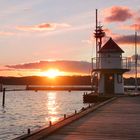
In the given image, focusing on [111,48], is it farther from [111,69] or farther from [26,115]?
[26,115]

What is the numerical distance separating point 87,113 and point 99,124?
17.7 ft

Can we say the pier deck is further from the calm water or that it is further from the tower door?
the tower door

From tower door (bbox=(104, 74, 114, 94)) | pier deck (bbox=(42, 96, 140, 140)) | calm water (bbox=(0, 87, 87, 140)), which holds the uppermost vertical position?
tower door (bbox=(104, 74, 114, 94))

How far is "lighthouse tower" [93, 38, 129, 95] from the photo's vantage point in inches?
1885

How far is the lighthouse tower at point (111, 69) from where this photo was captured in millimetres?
47875

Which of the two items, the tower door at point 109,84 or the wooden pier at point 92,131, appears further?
the tower door at point 109,84

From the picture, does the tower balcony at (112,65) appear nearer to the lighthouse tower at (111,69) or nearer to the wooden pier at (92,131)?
the lighthouse tower at (111,69)

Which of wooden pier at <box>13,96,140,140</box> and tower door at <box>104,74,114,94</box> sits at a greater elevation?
tower door at <box>104,74,114,94</box>

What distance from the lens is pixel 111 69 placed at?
4750 centimetres

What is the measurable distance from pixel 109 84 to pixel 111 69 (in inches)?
83.4

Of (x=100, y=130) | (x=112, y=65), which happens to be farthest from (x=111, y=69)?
(x=100, y=130)

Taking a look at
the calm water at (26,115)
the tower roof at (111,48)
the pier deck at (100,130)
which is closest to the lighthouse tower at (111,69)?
the tower roof at (111,48)

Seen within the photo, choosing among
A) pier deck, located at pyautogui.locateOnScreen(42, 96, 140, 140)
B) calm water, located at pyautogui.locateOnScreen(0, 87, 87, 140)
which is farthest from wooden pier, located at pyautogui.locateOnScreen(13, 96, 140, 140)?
calm water, located at pyautogui.locateOnScreen(0, 87, 87, 140)

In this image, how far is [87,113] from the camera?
23.2 meters
